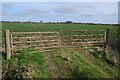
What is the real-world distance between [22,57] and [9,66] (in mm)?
1067

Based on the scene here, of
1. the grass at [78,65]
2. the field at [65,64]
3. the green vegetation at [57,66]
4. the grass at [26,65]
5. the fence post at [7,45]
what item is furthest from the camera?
the fence post at [7,45]

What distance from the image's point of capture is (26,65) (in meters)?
15.8

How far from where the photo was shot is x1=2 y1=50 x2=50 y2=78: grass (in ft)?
50.7

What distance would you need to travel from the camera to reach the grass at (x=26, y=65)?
1547 centimetres

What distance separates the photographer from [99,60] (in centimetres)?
1966

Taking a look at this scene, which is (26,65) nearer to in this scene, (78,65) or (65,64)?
(65,64)

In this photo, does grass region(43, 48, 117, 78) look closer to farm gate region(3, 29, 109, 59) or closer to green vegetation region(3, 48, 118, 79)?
green vegetation region(3, 48, 118, 79)

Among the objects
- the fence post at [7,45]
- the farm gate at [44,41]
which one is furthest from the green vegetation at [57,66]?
the farm gate at [44,41]

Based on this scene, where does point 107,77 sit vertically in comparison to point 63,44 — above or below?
below

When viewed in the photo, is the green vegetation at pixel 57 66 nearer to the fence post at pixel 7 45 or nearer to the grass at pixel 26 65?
the grass at pixel 26 65

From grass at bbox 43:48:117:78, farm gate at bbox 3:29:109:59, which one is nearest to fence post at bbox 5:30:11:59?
farm gate at bbox 3:29:109:59

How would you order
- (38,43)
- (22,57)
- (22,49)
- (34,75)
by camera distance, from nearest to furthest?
(34,75) → (22,57) → (22,49) → (38,43)

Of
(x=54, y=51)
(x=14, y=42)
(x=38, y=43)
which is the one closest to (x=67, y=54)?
(x=54, y=51)

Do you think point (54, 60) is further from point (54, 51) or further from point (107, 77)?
point (107, 77)
